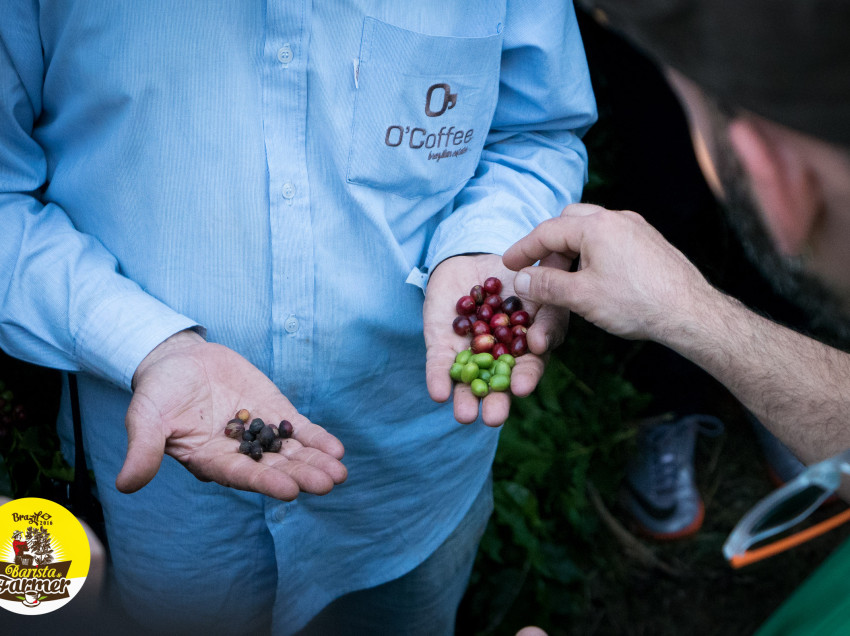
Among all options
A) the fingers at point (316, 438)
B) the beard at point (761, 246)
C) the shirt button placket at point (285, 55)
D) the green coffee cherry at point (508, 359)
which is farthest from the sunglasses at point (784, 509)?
the shirt button placket at point (285, 55)

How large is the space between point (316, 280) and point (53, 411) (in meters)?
1.46

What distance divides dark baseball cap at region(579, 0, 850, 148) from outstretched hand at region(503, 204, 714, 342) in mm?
965

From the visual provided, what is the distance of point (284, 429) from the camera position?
1.81m

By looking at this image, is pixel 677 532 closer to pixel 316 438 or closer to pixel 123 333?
pixel 316 438

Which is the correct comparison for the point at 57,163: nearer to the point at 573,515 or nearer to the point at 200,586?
the point at 200,586

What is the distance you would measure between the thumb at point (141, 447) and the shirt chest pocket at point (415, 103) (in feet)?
2.78

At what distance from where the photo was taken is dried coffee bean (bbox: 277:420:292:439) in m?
1.81

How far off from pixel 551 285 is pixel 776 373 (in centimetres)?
67

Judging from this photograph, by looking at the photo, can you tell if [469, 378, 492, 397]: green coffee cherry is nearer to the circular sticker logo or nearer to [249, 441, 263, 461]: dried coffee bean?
[249, 441, 263, 461]: dried coffee bean

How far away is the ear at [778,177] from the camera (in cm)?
84

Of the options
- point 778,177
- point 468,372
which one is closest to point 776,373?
point 468,372

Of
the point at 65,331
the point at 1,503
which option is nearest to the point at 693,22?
the point at 65,331

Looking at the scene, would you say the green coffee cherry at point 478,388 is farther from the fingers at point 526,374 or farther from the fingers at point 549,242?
the fingers at point 549,242

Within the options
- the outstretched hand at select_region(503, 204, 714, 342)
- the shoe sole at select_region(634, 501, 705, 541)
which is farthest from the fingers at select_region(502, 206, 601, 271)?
the shoe sole at select_region(634, 501, 705, 541)
